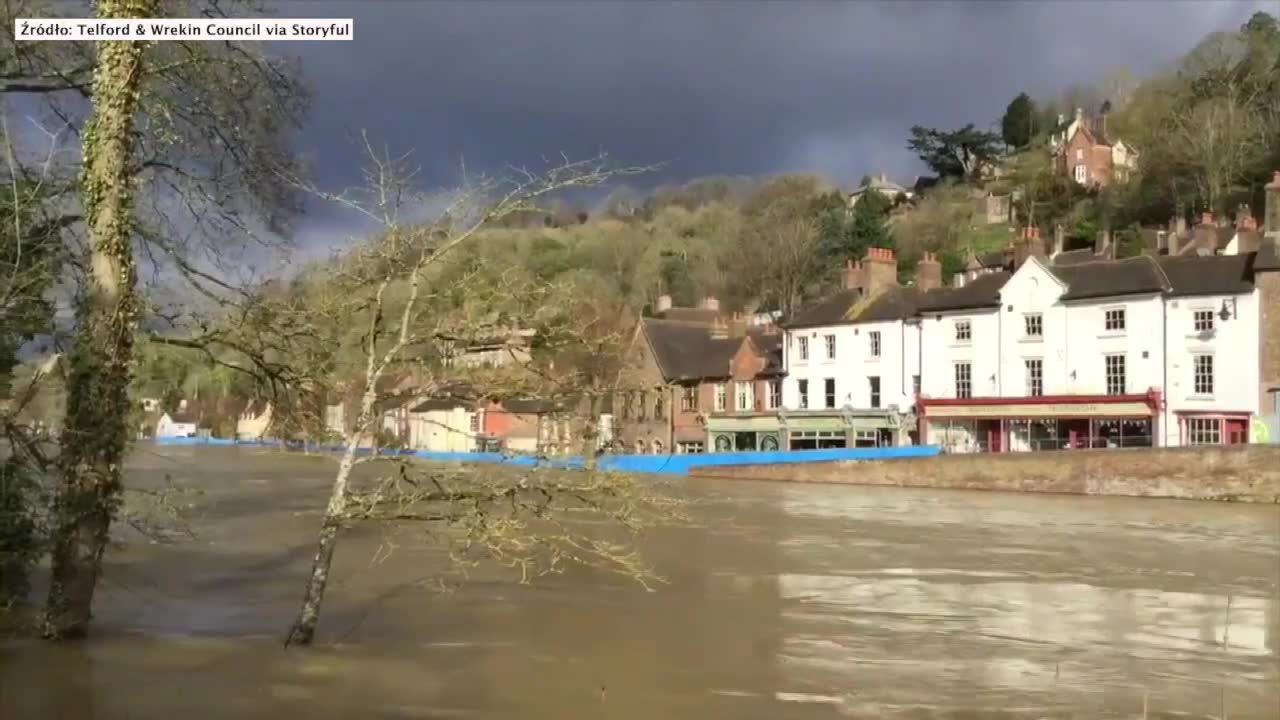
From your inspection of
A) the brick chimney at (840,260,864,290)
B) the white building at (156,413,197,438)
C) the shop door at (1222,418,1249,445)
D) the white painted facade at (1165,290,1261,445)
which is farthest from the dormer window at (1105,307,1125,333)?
the white building at (156,413,197,438)

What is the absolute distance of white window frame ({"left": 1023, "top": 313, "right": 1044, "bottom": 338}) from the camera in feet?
135

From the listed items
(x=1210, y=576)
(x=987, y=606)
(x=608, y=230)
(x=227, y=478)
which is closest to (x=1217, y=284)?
(x=1210, y=576)

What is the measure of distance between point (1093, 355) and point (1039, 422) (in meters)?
3.14

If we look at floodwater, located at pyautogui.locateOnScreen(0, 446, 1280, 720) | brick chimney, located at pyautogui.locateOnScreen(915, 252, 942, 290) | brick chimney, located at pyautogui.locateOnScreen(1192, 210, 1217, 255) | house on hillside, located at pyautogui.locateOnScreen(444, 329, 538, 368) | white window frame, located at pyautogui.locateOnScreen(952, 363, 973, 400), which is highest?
brick chimney, located at pyautogui.locateOnScreen(1192, 210, 1217, 255)

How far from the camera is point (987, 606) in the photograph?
15461mm

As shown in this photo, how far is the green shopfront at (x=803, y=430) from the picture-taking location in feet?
Answer: 151

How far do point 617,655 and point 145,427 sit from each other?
5.05 metres

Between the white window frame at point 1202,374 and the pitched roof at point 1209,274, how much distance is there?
2.04 m

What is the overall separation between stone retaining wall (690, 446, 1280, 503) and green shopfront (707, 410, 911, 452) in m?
6.22

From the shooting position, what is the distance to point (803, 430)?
48.2 meters

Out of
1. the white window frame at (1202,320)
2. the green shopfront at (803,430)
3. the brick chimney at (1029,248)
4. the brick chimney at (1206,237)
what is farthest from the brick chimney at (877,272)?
the white window frame at (1202,320)

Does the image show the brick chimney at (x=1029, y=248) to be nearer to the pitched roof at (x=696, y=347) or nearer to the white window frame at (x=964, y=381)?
the white window frame at (x=964, y=381)

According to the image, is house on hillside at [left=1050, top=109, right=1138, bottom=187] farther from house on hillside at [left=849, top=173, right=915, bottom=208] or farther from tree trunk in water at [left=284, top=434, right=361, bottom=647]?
tree trunk in water at [left=284, top=434, right=361, bottom=647]

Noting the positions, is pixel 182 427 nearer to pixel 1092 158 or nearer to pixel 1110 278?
pixel 1092 158
